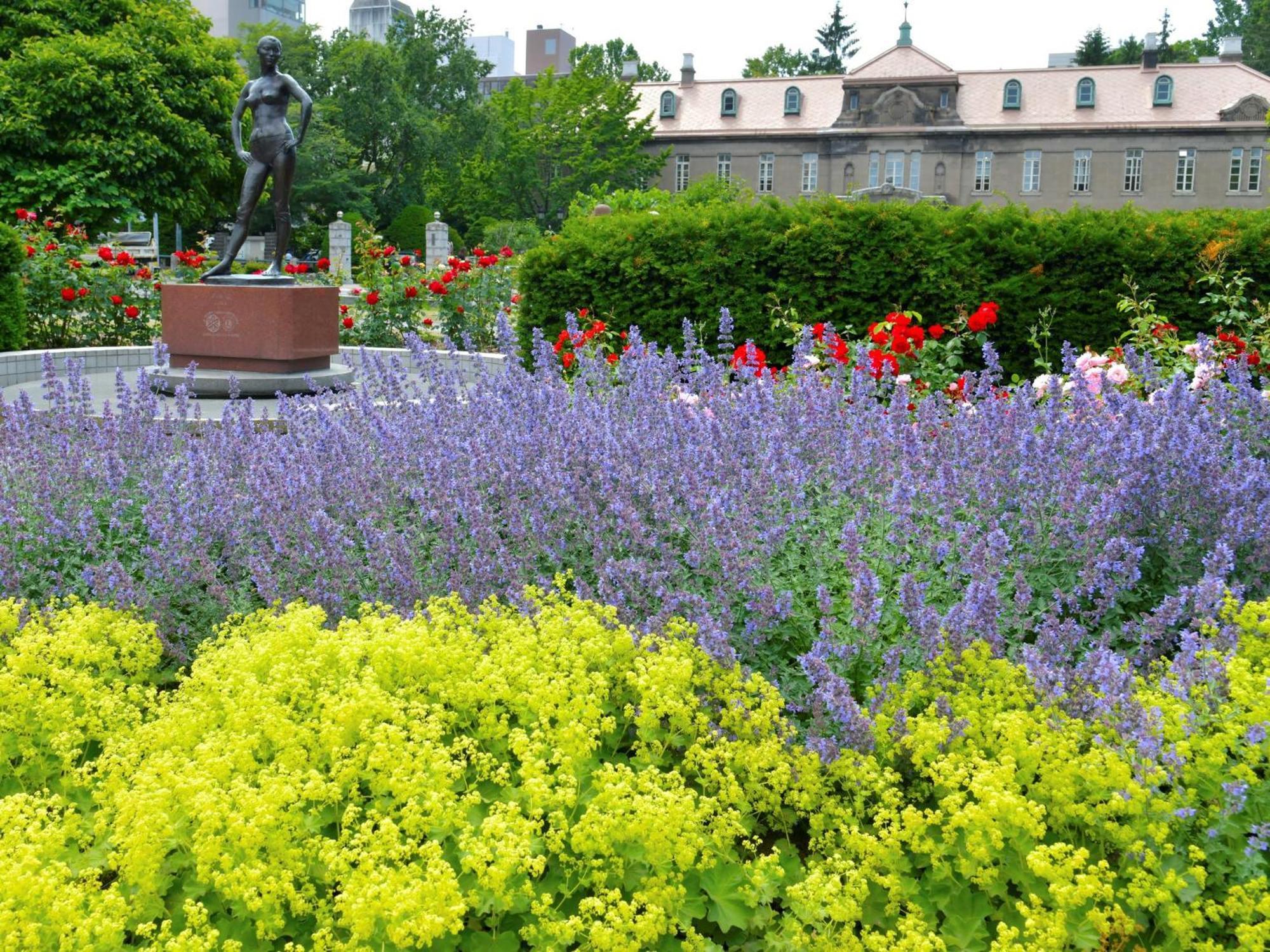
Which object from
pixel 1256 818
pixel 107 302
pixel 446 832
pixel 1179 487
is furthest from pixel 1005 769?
pixel 107 302

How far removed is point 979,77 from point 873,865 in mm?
56282

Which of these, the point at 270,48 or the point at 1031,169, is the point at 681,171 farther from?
the point at 270,48

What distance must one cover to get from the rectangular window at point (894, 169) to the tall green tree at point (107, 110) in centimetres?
3462

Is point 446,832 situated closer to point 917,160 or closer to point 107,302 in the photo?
point 107,302

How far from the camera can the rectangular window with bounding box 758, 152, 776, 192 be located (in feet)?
179

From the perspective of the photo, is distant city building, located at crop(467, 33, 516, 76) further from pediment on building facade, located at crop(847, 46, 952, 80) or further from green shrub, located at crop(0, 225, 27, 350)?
green shrub, located at crop(0, 225, 27, 350)

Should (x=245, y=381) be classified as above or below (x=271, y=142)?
below

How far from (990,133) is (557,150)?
66.2ft

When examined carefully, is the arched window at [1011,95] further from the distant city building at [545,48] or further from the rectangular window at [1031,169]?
the distant city building at [545,48]

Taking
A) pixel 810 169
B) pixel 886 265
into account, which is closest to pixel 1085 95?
pixel 810 169

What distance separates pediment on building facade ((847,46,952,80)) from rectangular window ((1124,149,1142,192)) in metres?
8.90

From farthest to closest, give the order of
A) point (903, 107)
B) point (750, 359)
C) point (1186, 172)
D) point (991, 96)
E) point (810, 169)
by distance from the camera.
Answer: point (810, 169)
point (991, 96)
point (903, 107)
point (1186, 172)
point (750, 359)

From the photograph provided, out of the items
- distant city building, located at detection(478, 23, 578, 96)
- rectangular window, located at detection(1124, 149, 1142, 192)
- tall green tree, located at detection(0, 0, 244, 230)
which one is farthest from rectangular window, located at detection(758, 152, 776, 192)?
distant city building, located at detection(478, 23, 578, 96)

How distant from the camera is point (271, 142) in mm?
9883
